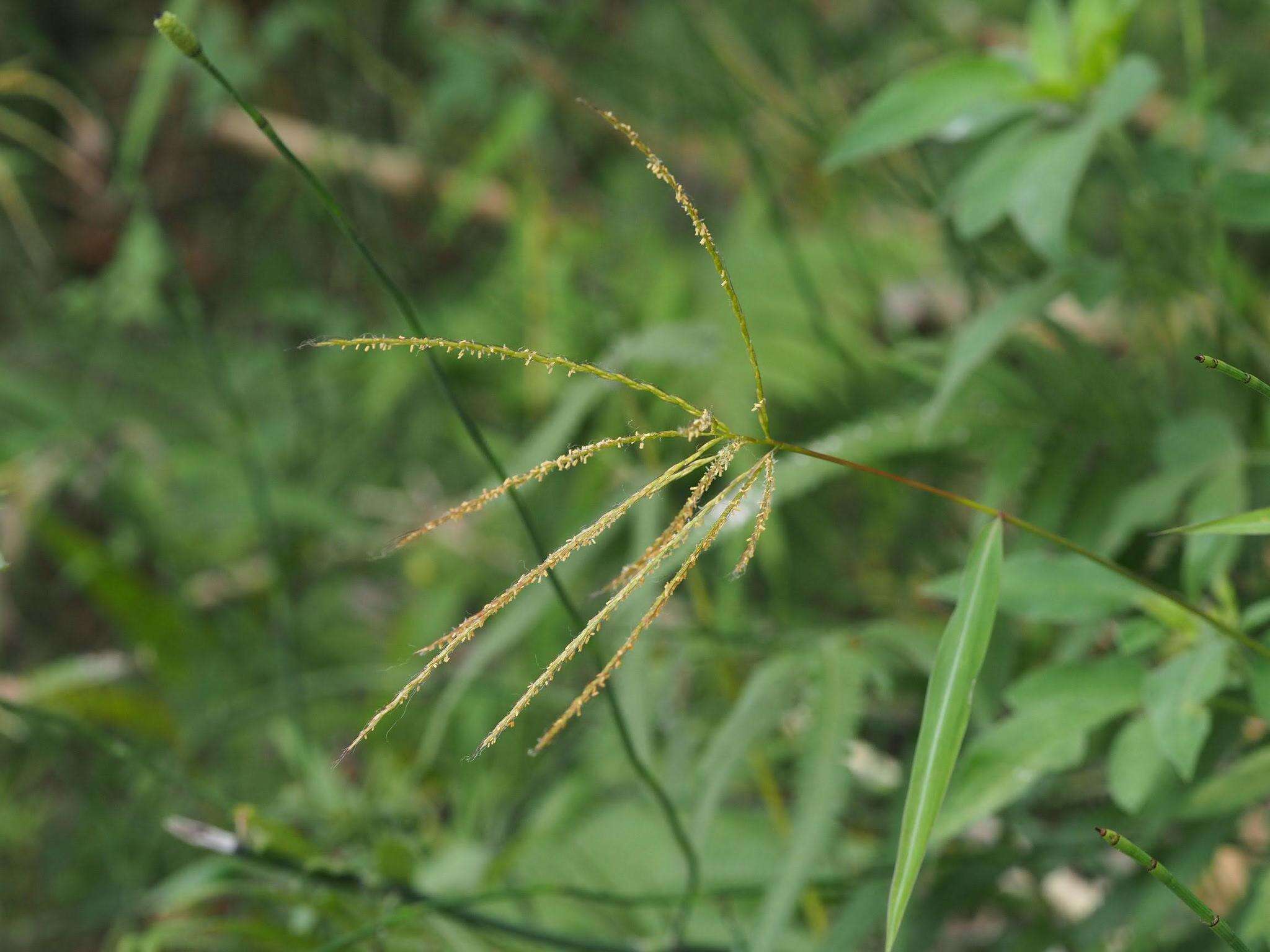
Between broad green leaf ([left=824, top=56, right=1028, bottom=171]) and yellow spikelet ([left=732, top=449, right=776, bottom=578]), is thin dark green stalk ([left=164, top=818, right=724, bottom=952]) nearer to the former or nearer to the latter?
yellow spikelet ([left=732, top=449, right=776, bottom=578])

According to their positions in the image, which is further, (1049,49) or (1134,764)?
(1049,49)

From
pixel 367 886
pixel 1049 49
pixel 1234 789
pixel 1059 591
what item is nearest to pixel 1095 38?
pixel 1049 49

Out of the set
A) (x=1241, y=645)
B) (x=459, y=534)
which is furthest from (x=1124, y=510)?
(x=459, y=534)

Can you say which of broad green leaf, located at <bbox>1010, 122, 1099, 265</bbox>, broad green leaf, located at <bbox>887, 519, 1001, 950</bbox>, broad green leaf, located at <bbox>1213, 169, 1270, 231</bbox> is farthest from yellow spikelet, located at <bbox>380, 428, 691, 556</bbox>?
broad green leaf, located at <bbox>1213, 169, 1270, 231</bbox>

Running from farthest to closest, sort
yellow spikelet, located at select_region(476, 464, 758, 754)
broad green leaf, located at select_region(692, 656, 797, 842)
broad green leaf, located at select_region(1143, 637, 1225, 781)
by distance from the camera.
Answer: broad green leaf, located at select_region(692, 656, 797, 842) → broad green leaf, located at select_region(1143, 637, 1225, 781) → yellow spikelet, located at select_region(476, 464, 758, 754)

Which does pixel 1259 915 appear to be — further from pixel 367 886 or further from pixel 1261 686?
pixel 367 886

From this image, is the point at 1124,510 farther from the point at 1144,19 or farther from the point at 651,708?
the point at 1144,19
